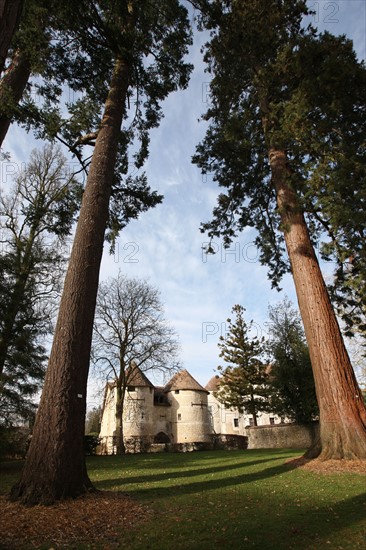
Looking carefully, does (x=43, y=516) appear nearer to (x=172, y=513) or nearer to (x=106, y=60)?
(x=172, y=513)

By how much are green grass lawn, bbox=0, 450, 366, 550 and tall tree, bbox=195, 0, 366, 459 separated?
8.27 feet

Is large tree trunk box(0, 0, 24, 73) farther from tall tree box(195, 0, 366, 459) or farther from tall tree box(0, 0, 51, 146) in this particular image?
tall tree box(195, 0, 366, 459)

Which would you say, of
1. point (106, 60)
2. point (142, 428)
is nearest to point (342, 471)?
point (106, 60)

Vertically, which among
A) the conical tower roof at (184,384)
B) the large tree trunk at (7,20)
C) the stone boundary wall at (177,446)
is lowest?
the stone boundary wall at (177,446)

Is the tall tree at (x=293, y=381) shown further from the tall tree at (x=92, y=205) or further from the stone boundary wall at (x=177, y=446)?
the tall tree at (x=92, y=205)

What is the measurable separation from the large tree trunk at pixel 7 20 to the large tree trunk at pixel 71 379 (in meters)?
3.90

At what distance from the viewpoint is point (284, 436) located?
2214 centimetres

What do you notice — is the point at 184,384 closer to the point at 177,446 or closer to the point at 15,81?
the point at 177,446

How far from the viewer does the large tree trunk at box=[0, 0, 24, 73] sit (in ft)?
10.6

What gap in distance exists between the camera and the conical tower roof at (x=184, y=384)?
1631 inches

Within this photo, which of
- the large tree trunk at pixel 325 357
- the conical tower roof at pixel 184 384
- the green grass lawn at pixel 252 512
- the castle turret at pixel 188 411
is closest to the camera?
the green grass lawn at pixel 252 512

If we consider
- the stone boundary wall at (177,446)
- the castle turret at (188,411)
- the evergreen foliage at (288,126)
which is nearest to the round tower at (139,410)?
the castle turret at (188,411)

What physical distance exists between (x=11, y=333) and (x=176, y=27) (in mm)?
11631

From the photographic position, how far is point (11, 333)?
1259 cm
